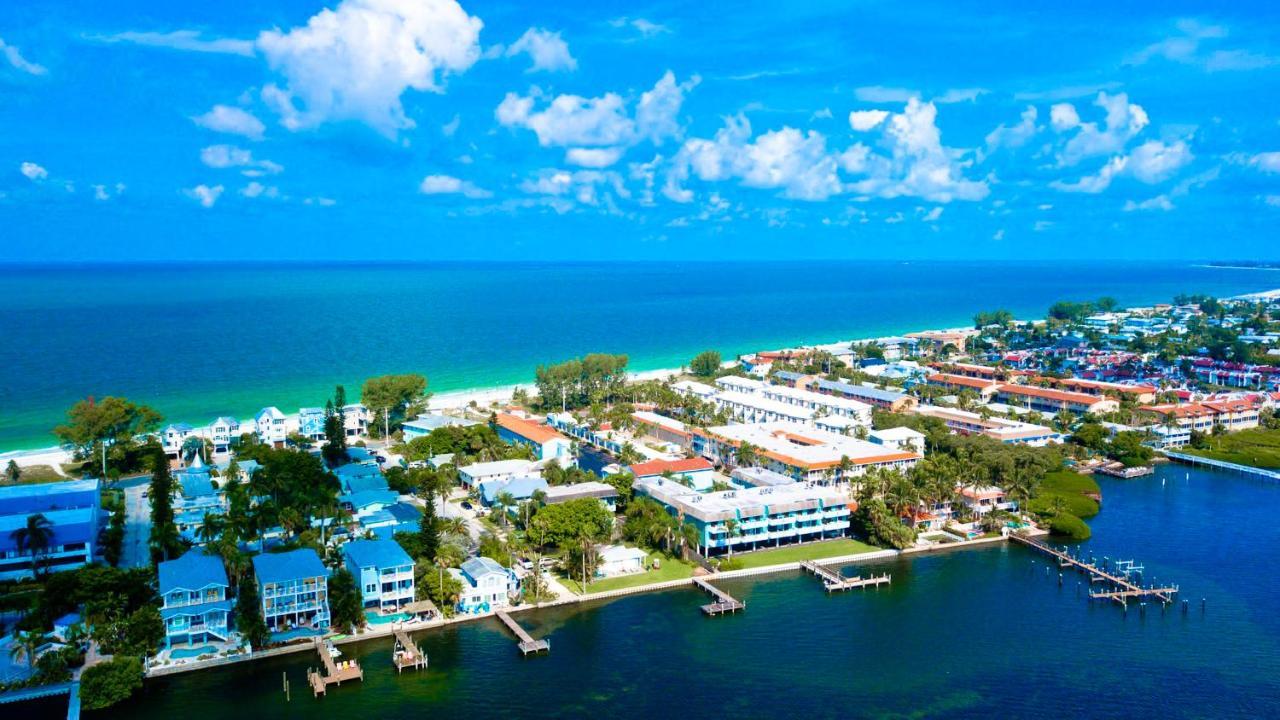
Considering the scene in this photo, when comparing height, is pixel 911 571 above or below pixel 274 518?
below

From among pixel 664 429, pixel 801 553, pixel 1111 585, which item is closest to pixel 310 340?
pixel 664 429

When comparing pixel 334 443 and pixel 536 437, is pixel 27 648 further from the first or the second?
pixel 536 437

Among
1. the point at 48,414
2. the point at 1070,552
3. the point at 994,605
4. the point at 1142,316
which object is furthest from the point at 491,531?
the point at 1142,316

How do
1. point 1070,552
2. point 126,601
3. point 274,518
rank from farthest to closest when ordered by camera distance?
point 1070,552, point 274,518, point 126,601

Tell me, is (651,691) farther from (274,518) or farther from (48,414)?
(48,414)

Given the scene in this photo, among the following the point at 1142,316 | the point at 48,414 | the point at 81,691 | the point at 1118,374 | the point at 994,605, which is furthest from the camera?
the point at 1142,316

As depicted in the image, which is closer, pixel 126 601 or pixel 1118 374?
pixel 126 601

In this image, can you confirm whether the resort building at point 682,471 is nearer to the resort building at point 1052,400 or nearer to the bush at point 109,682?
the bush at point 109,682

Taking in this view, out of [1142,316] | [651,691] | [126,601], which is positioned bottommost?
[651,691]
